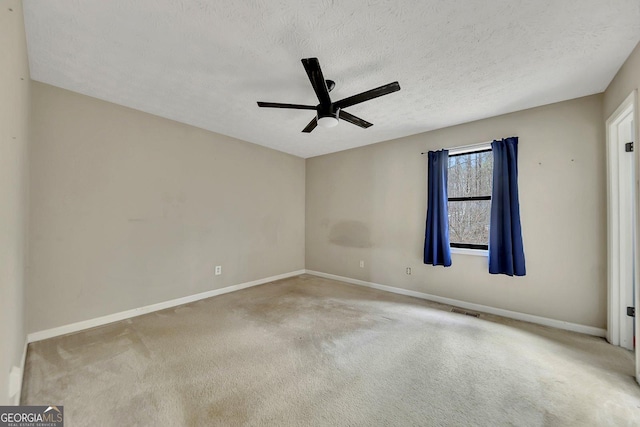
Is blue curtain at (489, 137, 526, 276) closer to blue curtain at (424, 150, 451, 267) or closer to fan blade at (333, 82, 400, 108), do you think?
blue curtain at (424, 150, 451, 267)

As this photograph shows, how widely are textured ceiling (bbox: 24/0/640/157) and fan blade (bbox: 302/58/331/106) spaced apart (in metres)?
0.26

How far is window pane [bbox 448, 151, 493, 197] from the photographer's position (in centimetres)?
320

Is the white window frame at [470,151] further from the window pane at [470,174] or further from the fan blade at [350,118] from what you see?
the fan blade at [350,118]

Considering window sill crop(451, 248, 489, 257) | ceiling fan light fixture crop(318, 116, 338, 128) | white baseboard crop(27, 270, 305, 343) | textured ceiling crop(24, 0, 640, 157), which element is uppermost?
textured ceiling crop(24, 0, 640, 157)

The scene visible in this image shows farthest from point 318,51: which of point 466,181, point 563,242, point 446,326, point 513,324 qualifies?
point 513,324

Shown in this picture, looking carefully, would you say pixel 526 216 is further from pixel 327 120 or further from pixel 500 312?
pixel 327 120

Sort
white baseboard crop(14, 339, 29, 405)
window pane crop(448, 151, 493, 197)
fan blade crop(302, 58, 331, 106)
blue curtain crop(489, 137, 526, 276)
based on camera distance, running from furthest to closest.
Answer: window pane crop(448, 151, 493, 197) < blue curtain crop(489, 137, 526, 276) < fan blade crop(302, 58, 331, 106) < white baseboard crop(14, 339, 29, 405)

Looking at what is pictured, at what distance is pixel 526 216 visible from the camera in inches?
111

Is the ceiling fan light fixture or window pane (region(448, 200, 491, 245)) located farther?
window pane (region(448, 200, 491, 245))

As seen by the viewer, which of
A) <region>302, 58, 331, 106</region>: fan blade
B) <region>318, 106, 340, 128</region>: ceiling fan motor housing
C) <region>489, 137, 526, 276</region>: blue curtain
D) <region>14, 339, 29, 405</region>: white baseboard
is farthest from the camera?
<region>489, 137, 526, 276</region>: blue curtain

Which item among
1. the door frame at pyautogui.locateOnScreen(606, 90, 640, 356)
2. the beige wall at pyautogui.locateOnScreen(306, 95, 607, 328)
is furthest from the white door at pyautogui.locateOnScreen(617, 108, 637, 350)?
the beige wall at pyautogui.locateOnScreen(306, 95, 607, 328)

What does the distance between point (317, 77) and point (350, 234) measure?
3.09m

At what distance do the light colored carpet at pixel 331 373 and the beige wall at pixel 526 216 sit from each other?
0.45 meters

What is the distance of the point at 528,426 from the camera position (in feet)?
4.48
